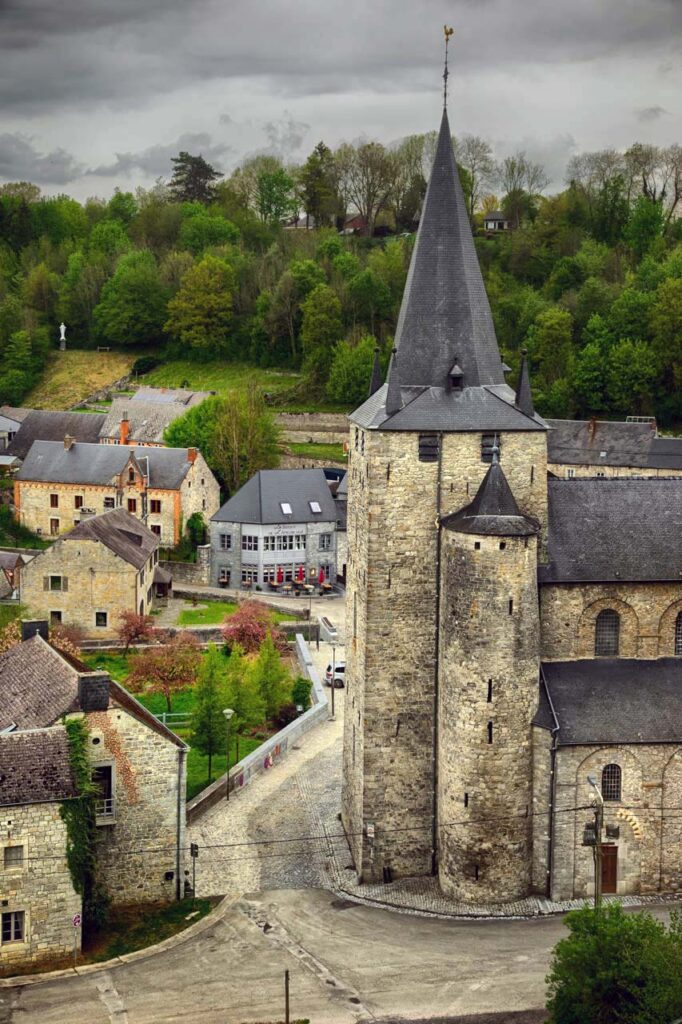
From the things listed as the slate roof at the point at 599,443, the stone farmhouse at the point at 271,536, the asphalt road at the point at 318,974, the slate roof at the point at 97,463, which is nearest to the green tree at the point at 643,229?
the slate roof at the point at 599,443

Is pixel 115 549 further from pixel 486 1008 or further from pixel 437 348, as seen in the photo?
pixel 486 1008

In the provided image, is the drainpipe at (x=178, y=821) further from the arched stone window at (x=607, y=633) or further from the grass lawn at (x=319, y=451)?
the grass lawn at (x=319, y=451)

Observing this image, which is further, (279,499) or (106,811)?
(279,499)

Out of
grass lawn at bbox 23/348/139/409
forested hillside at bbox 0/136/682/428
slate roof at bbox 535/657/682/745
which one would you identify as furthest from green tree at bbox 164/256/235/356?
slate roof at bbox 535/657/682/745

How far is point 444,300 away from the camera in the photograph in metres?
35.7

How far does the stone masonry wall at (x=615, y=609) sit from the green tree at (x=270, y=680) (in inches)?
607

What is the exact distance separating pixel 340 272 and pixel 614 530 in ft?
248

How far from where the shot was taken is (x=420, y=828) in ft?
118

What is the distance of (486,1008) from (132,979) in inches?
337

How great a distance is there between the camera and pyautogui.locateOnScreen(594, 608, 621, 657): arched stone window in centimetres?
3622

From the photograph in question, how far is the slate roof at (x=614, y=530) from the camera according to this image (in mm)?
35844

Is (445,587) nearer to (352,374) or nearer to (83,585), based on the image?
(83,585)

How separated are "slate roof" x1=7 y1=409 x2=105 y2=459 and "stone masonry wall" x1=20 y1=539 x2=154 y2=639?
28.5 metres

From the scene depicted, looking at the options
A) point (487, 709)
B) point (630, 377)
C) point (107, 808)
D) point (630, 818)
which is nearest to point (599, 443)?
point (630, 377)
